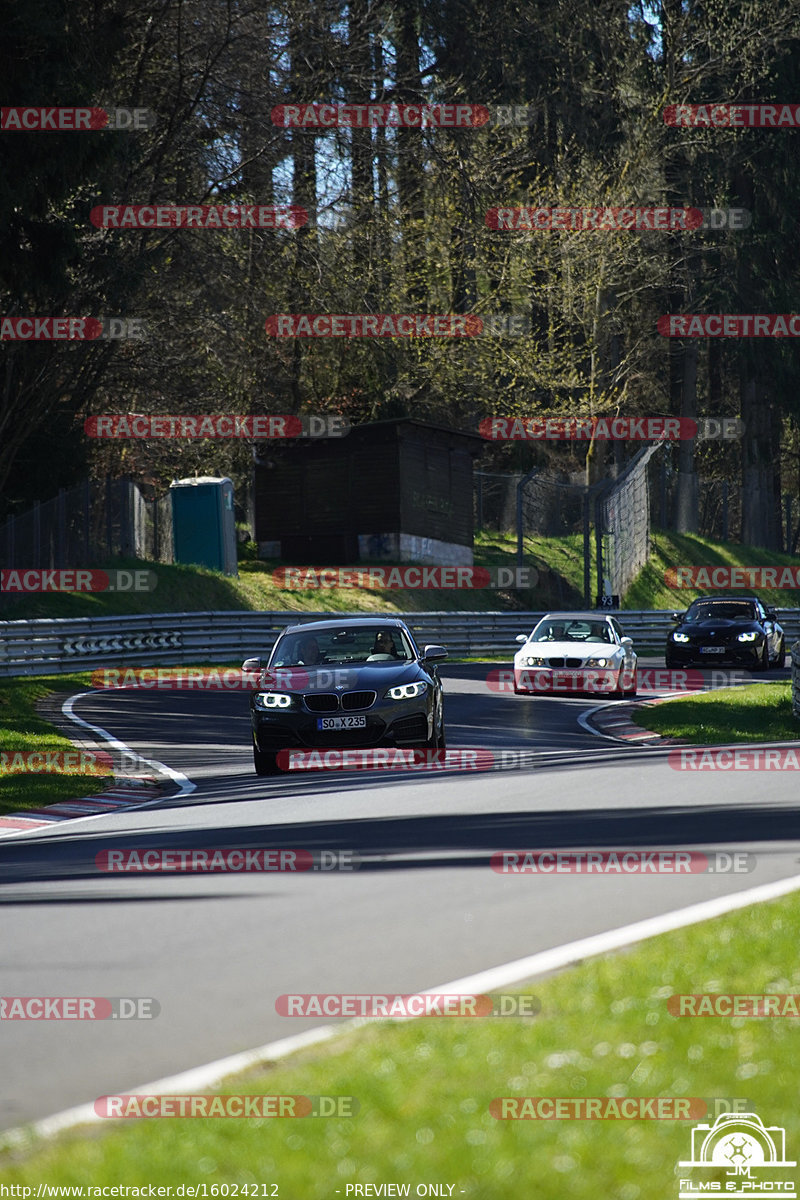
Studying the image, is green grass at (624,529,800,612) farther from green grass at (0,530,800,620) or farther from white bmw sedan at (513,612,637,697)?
white bmw sedan at (513,612,637,697)

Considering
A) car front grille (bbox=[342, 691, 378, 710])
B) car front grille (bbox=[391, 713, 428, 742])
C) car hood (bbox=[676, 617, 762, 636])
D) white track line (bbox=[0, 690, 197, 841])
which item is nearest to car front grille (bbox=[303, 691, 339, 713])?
car front grille (bbox=[342, 691, 378, 710])

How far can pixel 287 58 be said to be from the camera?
35156 mm

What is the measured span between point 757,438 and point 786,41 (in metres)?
13.4

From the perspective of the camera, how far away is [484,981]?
6570mm

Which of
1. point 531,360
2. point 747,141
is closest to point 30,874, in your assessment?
point 531,360

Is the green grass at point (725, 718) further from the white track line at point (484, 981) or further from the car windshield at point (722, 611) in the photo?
the white track line at point (484, 981)

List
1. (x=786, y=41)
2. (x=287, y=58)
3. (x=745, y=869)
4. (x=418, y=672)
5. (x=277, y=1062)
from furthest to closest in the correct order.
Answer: (x=786, y=41) < (x=287, y=58) < (x=418, y=672) < (x=745, y=869) < (x=277, y=1062)

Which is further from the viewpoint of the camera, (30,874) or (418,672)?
(418,672)

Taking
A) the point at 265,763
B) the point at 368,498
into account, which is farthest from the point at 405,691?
the point at 368,498

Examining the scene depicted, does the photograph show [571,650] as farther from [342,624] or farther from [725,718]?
[342,624]

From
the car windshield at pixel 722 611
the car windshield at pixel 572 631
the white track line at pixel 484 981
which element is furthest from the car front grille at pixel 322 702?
the car windshield at pixel 722 611

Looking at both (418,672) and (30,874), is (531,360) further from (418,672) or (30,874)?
(30,874)

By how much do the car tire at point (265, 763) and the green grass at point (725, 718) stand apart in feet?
20.7

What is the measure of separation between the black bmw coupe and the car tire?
59.3ft
